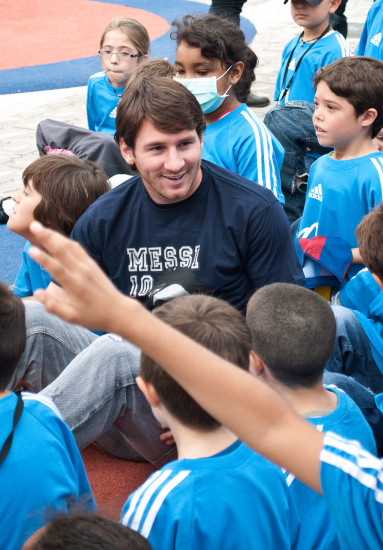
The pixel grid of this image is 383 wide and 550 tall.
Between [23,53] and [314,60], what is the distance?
729 centimetres

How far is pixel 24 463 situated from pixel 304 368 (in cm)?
82

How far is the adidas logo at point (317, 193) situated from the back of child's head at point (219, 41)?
2.37 feet

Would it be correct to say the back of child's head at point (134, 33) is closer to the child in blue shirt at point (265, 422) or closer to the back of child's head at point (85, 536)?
the child in blue shirt at point (265, 422)

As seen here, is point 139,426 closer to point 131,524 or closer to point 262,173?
point 131,524

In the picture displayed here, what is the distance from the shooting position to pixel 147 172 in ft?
8.81

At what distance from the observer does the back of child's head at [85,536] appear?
1.27 meters

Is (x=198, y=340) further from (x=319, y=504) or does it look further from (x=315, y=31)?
(x=315, y=31)

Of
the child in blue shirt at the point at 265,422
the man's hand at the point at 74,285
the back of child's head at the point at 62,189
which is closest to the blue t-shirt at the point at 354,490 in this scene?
the child in blue shirt at the point at 265,422

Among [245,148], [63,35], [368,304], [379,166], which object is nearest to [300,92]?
[245,148]

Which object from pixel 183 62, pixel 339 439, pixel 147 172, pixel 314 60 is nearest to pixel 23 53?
pixel 314 60

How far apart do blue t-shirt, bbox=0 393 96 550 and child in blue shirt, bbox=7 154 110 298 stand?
134cm

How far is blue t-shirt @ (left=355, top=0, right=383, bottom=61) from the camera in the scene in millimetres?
5293

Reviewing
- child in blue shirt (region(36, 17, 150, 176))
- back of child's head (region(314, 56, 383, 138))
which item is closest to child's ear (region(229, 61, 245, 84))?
back of child's head (region(314, 56, 383, 138))

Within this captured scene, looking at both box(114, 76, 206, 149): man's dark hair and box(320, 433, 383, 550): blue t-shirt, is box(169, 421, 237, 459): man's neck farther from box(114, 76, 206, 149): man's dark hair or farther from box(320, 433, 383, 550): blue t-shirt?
box(114, 76, 206, 149): man's dark hair
